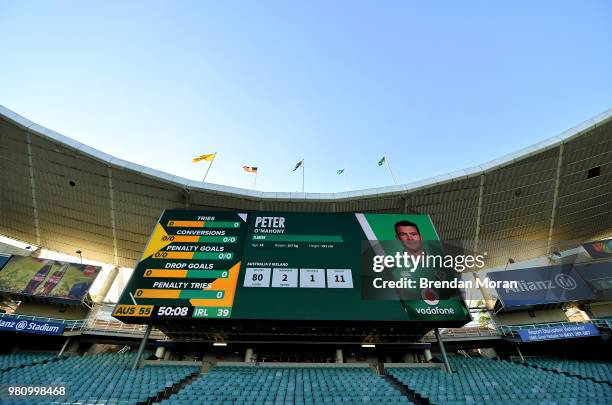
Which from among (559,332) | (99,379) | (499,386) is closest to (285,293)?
(99,379)

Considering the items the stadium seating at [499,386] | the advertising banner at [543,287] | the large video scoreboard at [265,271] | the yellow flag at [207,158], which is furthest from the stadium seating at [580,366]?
the yellow flag at [207,158]

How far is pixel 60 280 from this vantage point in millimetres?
19047

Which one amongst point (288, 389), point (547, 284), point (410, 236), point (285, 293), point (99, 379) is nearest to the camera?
point (288, 389)

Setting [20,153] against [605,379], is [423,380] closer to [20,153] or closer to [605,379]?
[605,379]

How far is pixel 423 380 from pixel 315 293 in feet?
19.2

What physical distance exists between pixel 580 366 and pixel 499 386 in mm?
6772

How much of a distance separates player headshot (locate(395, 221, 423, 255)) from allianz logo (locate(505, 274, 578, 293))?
390 inches

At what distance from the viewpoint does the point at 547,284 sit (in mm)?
19500

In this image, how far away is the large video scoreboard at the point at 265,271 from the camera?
12.1 metres

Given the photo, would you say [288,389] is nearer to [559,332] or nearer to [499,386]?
[499,386]

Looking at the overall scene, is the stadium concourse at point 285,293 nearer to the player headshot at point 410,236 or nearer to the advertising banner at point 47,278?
the advertising banner at point 47,278

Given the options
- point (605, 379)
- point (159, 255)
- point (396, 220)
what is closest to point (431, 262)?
point (396, 220)

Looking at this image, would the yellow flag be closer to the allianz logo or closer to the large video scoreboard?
the large video scoreboard

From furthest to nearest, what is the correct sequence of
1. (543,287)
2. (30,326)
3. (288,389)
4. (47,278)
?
1. (543,287)
2. (47,278)
3. (30,326)
4. (288,389)
